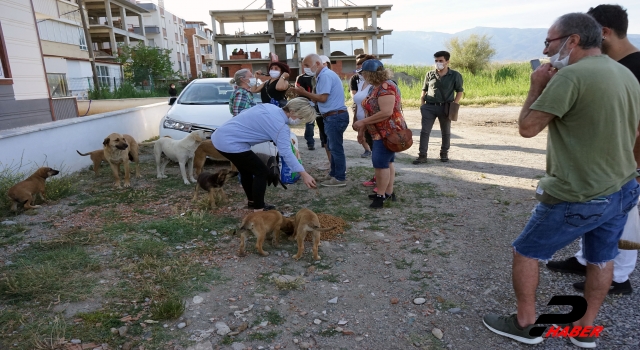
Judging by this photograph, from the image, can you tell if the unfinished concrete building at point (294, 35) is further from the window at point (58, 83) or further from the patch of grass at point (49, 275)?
the patch of grass at point (49, 275)

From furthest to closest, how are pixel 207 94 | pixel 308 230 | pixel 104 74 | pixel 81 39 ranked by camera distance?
1. pixel 104 74
2. pixel 81 39
3. pixel 207 94
4. pixel 308 230

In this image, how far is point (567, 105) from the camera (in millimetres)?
2094

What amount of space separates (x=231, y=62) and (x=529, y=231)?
3849cm

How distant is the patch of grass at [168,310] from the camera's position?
2963 millimetres

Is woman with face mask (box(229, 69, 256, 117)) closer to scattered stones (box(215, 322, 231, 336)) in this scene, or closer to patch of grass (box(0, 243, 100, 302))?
patch of grass (box(0, 243, 100, 302))

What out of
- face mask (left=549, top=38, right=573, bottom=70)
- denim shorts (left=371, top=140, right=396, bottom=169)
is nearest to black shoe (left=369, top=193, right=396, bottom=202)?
denim shorts (left=371, top=140, right=396, bottom=169)

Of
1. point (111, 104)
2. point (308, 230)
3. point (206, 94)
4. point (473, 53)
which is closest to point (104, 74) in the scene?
point (111, 104)

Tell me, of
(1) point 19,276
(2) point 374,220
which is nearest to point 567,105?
(2) point 374,220

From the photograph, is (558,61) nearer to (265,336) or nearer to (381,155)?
(265,336)

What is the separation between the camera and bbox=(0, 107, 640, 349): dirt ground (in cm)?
278

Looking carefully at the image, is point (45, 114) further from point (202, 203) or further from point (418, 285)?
point (418, 285)

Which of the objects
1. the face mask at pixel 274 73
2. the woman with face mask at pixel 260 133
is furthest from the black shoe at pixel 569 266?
the face mask at pixel 274 73

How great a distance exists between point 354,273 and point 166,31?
6403cm

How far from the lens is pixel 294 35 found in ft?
135
